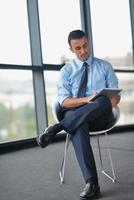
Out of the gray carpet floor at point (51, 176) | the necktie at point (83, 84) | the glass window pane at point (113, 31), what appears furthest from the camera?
the glass window pane at point (113, 31)

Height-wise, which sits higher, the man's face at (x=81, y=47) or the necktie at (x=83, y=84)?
the man's face at (x=81, y=47)

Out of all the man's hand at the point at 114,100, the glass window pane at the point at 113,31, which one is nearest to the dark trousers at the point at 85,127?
the man's hand at the point at 114,100

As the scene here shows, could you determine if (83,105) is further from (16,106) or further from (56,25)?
(56,25)

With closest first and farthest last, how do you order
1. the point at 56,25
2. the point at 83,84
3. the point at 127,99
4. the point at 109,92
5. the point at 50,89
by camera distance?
the point at 109,92, the point at 83,84, the point at 50,89, the point at 56,25, the point at 127,99

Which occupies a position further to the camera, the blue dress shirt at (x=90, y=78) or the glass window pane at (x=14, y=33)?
the glass window pane at (x=14, y=33)

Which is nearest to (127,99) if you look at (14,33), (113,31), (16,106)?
(113,31)

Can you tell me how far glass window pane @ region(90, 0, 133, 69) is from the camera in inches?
224

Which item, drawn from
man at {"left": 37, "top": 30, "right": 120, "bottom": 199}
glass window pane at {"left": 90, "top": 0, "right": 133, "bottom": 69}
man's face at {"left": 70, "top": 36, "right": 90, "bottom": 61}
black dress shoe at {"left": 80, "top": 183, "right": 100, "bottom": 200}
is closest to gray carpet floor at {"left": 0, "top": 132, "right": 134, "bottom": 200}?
black dress shoe at {"left": 80, "top": 183, "right": 100, "bottom": 200}

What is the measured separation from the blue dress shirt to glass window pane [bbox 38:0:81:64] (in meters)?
2.44

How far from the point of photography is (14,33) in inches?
185

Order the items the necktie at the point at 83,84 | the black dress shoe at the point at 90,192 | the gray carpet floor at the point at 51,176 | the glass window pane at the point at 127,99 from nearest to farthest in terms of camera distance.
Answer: the black dress shoe at the point at 90,192 → the gray carpet floor at the point at 51,176 → the necktie at the point at 83,84 → the glass window pane at the point at 127,99

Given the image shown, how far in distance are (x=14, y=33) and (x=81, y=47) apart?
101 inches

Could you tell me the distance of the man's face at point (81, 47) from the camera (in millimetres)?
2350

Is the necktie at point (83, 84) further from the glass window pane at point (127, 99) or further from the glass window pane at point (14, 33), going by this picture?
the glass window pane at point (127, 99)
